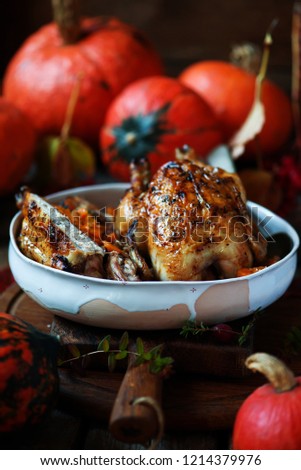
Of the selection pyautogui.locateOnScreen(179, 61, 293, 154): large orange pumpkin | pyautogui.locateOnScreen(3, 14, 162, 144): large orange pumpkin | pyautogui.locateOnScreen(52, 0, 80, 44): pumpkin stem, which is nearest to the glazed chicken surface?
pyautogui.locateOnScreen(179, 61, 293, 154): large orange pumpkin

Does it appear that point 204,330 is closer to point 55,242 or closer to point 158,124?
point 55,242

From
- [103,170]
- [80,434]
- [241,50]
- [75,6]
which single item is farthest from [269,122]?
[80,434]

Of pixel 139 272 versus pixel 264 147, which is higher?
pixel 139 272

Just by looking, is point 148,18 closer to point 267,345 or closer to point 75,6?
point 75,6

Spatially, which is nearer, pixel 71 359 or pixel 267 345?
pixel 71 359

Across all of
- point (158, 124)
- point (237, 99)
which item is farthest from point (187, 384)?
point (237, 99)

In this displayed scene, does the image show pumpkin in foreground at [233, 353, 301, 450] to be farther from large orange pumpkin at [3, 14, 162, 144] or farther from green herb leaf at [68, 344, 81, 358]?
large orange pumpkin at [3, 14, 162, 144]
